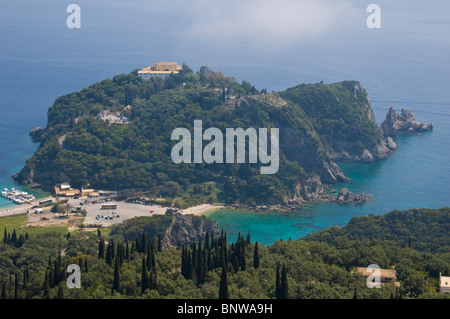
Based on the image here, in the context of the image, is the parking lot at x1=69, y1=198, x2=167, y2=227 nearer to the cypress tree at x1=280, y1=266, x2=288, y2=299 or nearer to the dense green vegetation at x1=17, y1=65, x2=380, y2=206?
the dense green vegetation at x1=17, y1=65, x2=380, y2=206

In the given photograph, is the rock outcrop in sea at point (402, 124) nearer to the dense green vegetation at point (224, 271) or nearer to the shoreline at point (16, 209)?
the dense green vegetation at point (224, 271)

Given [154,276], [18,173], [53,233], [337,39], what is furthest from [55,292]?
[337,39]

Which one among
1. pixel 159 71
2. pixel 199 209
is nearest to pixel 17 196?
pixel 199 209

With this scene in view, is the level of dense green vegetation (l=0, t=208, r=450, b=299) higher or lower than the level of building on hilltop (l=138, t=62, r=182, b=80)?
lower

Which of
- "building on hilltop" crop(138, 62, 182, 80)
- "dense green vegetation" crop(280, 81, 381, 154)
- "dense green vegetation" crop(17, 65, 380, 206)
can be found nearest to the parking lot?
"dense green vegetation" crop(17, 65, 380, 206)

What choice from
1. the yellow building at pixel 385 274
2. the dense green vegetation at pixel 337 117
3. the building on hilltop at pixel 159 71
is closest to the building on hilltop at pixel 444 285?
the yellow building at pixel 385 274

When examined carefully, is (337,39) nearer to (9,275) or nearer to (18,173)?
(18,173)

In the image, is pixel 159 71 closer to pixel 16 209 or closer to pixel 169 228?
pixel 16 209

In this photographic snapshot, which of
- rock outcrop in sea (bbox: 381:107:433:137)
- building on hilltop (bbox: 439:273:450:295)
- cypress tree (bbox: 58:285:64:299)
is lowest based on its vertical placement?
building on hilltop (bbox: 439:273:450:295)
